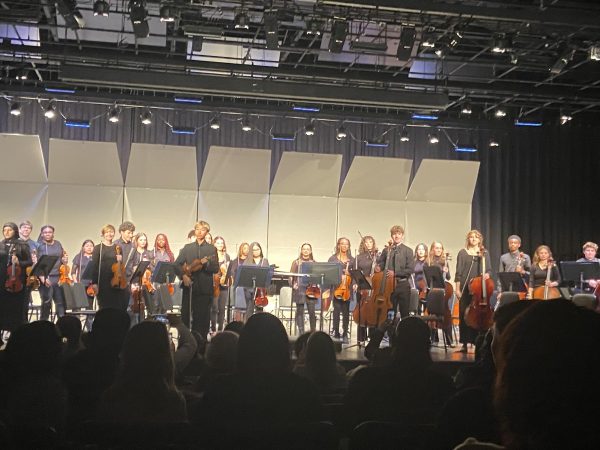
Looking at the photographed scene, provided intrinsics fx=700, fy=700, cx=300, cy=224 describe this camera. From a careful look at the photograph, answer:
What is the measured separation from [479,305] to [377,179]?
6.32m

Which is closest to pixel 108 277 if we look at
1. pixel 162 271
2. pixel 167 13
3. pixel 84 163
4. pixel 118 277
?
pixel 118 277

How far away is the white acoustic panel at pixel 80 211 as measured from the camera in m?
14.0

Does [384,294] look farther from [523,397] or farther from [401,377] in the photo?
[523,397]

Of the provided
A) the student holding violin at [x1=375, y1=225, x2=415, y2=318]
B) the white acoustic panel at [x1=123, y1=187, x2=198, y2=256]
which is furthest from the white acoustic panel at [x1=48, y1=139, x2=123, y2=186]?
the student holding violin at [x1=375, y1=225, x2=415, y2=318]

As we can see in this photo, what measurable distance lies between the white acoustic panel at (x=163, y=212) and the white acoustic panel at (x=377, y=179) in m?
3.39

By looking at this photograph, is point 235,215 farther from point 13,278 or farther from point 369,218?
point 13,278

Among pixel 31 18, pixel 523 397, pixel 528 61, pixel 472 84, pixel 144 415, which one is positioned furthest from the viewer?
pixel 472 84

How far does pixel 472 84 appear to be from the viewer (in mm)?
14352

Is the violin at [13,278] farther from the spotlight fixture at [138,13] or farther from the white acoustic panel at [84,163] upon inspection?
the white acoustic panel at [84,163]

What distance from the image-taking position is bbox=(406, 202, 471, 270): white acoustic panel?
15656 millimetres

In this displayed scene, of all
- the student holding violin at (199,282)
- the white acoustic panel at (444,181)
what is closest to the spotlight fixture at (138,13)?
the student holding violin at (199,282)

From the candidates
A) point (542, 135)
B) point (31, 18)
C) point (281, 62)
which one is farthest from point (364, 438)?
point (542, 135)

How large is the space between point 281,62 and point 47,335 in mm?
10909

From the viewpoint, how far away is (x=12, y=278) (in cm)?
948
